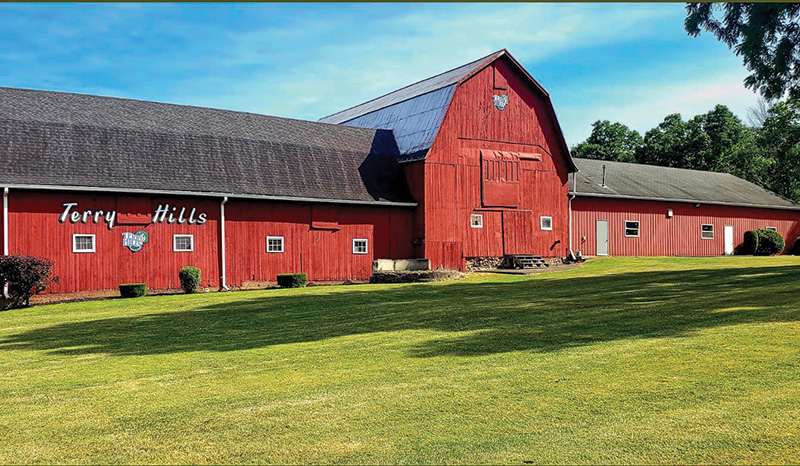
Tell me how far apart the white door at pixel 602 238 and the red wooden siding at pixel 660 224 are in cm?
27

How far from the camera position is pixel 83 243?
24047 millimetres

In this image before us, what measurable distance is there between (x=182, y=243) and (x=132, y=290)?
2.73m

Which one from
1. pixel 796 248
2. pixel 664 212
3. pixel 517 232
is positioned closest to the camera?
pixel 517 232

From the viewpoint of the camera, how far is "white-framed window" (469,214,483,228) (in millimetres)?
31781

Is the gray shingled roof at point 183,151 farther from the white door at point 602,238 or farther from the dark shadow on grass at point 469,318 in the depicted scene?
the white door at point 602,238

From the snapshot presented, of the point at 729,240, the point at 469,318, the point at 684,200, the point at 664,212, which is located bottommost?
the point at 469,318

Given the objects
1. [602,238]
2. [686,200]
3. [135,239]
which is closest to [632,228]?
[602,238]

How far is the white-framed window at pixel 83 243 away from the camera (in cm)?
2391

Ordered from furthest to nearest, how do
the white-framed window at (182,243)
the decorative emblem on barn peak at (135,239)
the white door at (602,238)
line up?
the white door at (602,238), the white-framed window at (182,243), the decorative emblem on barn peak at (135,239)

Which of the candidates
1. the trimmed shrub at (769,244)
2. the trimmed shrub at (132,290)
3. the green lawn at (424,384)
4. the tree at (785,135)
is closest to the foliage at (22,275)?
the trimmed shrub at (132,290)

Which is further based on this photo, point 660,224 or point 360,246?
point 660,224

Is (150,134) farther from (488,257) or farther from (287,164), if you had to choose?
Answer: (488,257)

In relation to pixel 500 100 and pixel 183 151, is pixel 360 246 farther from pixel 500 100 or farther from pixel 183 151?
pixel 500 100

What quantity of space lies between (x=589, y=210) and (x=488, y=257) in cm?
780
